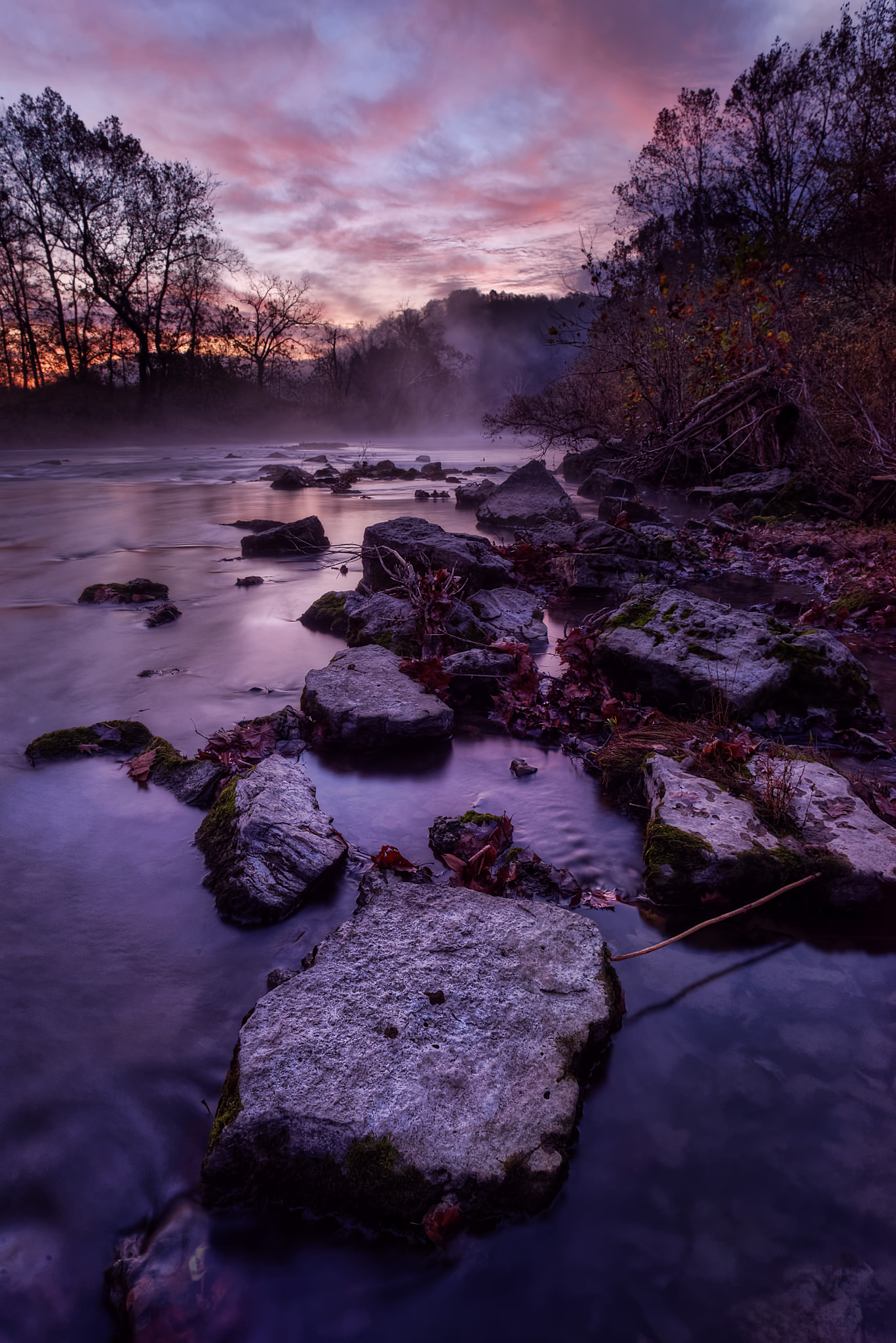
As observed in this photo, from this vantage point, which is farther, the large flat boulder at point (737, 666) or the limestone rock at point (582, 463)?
the limestone rock at point (582, 463)

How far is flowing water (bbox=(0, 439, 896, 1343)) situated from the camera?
187 centimetres

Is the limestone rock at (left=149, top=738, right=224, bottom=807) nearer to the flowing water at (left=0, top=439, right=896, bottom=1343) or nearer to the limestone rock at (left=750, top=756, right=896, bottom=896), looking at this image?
the flowing water at (left=0, top=439, right=896, bottom=1343)

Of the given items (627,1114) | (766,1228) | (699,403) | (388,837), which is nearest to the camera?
(766,1228)

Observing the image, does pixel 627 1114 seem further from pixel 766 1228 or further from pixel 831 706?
pixel 831 706

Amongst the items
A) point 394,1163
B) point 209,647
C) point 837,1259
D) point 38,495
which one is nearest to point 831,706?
point 837,1259

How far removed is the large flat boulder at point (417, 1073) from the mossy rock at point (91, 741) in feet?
8.92

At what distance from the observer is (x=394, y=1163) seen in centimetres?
197

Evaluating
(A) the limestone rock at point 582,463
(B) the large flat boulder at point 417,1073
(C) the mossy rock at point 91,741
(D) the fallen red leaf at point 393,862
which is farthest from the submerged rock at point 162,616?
(A) the limestone rock at point 582,463

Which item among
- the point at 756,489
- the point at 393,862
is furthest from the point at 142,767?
the point at 756,489

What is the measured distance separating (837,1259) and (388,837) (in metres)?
2.52

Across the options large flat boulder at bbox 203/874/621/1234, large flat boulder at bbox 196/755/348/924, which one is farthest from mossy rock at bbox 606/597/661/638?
large flat boulder at bbox 203/874/621/1234

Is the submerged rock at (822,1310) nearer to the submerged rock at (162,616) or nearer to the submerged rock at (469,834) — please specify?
the submerged rock at (469,834)

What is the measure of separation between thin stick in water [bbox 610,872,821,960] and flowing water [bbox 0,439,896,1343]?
2.5 inches

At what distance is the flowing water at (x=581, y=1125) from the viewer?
187cm
